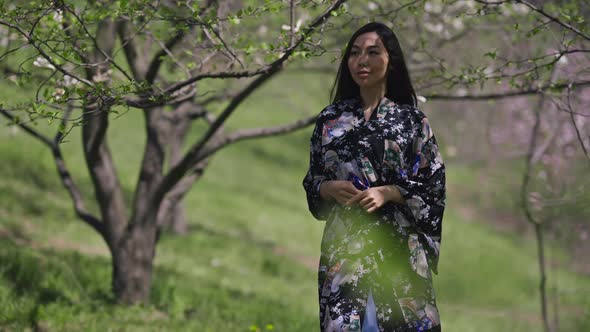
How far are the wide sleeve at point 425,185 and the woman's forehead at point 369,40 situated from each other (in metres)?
0.55

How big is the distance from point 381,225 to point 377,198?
209mm

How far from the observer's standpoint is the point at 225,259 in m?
12.9

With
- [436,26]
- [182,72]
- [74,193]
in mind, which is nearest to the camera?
[182,72]

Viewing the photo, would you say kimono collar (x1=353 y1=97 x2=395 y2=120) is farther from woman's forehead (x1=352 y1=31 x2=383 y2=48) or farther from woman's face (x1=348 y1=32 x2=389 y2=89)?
woman's forehead (x1=352 y1=31 x2=383 y2=48)

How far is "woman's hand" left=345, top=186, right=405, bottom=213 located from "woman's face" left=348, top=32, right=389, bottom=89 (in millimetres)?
676

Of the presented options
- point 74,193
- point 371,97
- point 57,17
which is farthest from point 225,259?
point 371,97

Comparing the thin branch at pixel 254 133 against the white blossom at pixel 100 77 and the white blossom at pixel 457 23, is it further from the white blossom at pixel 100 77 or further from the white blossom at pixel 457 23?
the white blossom at pixel 457 23

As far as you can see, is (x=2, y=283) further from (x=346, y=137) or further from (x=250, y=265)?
(x=250, y=265)

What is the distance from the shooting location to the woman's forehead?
12.9ft

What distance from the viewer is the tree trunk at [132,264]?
6.56 meters

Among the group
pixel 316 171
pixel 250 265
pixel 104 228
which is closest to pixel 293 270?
pixel 250 265

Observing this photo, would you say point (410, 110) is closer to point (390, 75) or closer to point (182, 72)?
point (390, 75)

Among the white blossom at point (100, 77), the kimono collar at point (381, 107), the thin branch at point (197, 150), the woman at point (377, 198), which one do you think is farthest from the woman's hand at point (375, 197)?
the white blossom at point (100, 77)

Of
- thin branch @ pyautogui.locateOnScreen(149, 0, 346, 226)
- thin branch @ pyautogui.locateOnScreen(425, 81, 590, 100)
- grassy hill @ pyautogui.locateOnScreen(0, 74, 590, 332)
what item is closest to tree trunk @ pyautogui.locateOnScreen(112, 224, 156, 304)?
grassy hill @ pyautogui.locateOnScreen(0, 74, 590, 332)
